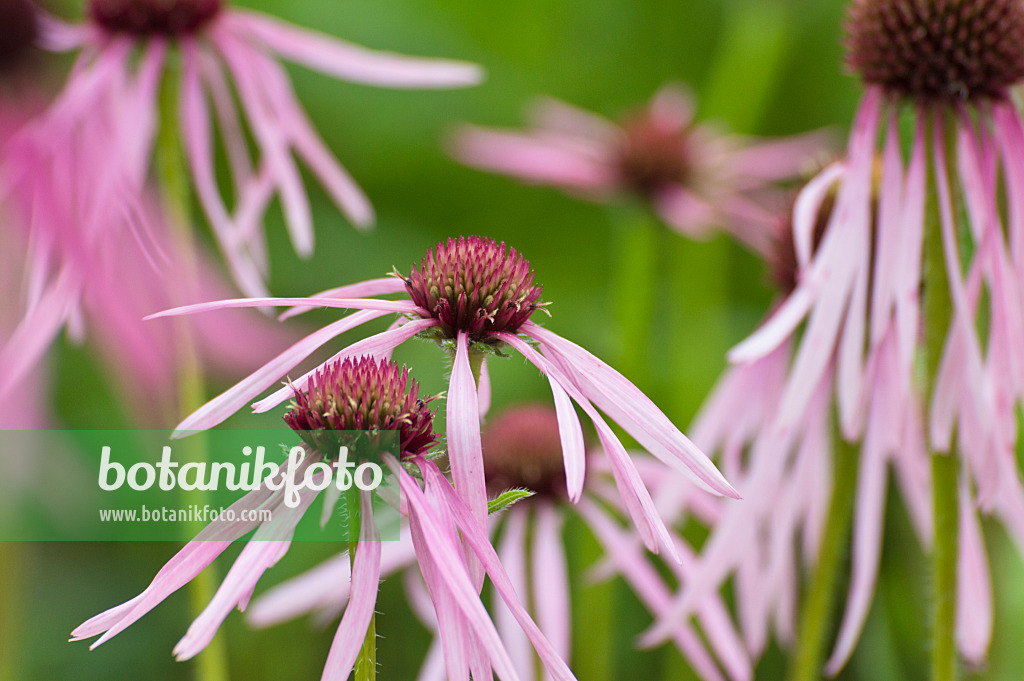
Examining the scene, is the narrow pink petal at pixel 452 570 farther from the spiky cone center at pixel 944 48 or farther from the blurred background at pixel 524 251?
the spiky cone center at pixel 944 48

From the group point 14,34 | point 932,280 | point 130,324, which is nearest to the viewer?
point 130,324

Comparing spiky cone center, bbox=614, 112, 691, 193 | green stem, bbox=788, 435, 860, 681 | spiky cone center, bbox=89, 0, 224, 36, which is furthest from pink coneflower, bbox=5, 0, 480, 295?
spiky cone center, bbox=614, 112, 691, 193

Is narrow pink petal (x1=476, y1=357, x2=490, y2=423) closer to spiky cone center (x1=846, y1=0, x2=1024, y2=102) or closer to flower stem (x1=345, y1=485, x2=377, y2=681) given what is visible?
flower stem (x1=345, y1=485, x2=377, y2=681)

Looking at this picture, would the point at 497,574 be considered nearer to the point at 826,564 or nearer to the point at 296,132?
the point at 826,564

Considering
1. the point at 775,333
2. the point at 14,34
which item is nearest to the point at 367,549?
the point at 775,333

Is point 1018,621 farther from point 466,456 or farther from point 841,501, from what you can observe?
point 466,456

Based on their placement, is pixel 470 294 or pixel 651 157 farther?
pixel 651 157
